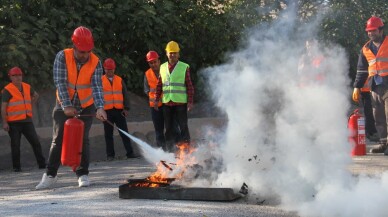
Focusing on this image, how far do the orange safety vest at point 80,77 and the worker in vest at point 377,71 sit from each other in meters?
4.67

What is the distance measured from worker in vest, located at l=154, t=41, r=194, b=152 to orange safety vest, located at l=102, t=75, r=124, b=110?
1.98m

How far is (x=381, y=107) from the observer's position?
1120 cm

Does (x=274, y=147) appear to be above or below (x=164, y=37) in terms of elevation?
below

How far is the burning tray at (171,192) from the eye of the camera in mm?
7043

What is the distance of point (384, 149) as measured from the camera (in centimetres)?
1120

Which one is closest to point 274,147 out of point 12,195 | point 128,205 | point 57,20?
point 128,205

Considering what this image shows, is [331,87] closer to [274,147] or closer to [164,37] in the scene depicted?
[274,147]

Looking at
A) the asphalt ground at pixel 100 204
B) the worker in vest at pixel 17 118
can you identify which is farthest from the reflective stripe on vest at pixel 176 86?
the worker in vest at pixel 17 118

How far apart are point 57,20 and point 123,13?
1762mm

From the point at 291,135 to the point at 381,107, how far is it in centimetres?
429

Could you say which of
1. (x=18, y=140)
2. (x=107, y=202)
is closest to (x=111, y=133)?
(x=18, y=140)

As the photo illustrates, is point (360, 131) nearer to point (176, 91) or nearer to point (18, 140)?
Result: point (176, 91)

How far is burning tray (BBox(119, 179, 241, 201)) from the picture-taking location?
7043 millimetres

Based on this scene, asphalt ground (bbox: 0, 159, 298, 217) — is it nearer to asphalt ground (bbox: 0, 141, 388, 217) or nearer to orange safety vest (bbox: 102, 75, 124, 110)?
asphalt ground (bbox: 0, 141, 388, 217)
